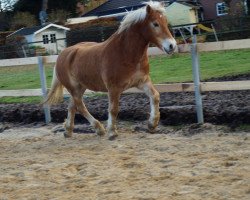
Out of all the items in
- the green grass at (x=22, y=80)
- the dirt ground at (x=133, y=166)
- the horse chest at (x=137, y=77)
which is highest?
the horse chest at (x=137, y=77)

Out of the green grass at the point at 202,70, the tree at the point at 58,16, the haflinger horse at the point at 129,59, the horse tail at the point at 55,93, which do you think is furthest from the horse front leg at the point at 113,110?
the tree at the point at 58,16

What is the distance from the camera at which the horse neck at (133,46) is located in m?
7.21

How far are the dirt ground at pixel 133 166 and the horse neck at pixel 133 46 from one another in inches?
46.4

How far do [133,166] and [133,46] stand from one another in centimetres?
227

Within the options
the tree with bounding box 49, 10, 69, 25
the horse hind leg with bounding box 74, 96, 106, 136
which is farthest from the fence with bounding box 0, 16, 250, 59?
the horse hind leg with bounding box 74, 96, 106, 136

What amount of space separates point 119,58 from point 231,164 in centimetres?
267

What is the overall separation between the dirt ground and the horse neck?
1178 mm

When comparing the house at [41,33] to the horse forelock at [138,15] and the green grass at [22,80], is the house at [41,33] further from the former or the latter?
the horse forelock at [138,15]

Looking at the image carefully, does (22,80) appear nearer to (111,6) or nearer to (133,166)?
(133,166)

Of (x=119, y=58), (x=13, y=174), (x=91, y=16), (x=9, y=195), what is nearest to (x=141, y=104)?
(x=119, y=58)

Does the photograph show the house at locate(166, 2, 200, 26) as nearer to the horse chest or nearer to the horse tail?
the horse tail

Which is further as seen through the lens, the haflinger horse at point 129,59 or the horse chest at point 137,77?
the horse chest at point 137,77

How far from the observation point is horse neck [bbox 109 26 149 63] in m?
7.21

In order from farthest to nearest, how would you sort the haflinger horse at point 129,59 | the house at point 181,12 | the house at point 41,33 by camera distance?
the house at point 181,12, the house at point 41,33, the haflinger horse at point 129,59
